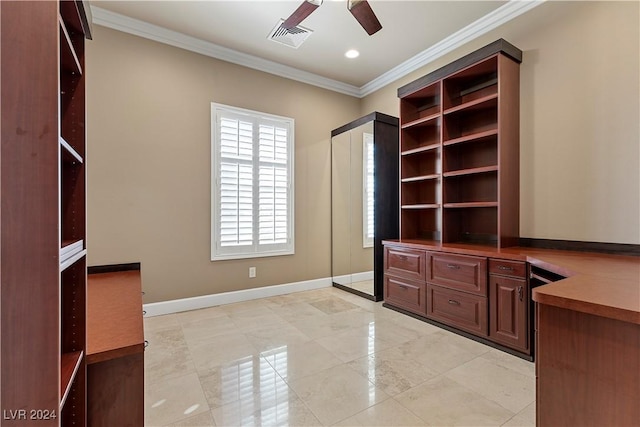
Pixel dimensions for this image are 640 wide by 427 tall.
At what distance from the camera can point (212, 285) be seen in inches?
150

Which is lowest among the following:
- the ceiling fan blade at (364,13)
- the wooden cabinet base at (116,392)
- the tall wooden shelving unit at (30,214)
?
the wooden cabinet base at (116,392)

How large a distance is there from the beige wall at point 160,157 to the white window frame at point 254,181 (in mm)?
83

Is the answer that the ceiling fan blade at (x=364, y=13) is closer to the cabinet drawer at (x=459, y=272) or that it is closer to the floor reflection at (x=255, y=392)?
the cabinet drawer at (x=459, y=272)

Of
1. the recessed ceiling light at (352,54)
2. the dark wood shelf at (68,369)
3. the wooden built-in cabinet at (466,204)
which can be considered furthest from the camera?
the recessed ceiling light at (352,54)

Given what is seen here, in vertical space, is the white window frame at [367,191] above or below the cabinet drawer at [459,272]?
above

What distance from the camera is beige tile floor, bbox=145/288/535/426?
5.75 feet

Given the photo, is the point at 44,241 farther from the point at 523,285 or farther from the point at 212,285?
the point at 212,285

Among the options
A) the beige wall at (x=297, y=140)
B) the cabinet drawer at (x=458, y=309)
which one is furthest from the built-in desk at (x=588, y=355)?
the beige wall at (x=297, y=140)

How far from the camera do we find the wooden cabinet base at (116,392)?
1114 millimetres


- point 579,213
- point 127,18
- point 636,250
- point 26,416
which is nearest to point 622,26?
point 579,213

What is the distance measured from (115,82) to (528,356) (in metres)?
4.69

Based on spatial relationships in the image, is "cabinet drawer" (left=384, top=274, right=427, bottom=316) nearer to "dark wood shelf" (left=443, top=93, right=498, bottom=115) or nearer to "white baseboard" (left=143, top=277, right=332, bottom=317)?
"white baseboard" (left=143, top=277, right=332, bottom=317)

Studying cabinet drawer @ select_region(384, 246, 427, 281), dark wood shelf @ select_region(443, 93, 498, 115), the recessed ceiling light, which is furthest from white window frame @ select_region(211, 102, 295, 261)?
dark wood shelf @ select_region(443, 93, 498, 115)

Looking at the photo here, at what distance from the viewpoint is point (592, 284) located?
1.35 meters
